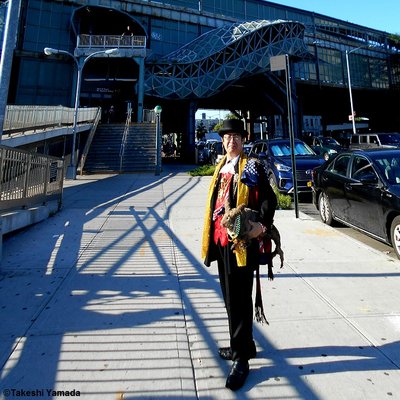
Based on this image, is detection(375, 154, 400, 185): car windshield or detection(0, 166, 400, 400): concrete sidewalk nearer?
detection(0, 166, 400, 400): concrete sidewalk

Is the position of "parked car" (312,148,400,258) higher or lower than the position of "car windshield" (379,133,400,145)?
lower

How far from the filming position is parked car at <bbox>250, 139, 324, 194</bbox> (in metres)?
10.2

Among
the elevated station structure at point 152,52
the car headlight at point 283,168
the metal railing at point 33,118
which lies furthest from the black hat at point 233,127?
the elevated station structure at point 152,52

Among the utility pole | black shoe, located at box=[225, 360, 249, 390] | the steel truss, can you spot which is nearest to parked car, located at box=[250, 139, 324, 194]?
the utility pole

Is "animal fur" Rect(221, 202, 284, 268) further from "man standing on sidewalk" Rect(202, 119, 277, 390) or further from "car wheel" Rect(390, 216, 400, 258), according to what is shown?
"car wheel" Rect(390, 216, 400, 258)

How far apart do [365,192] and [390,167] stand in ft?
1.93

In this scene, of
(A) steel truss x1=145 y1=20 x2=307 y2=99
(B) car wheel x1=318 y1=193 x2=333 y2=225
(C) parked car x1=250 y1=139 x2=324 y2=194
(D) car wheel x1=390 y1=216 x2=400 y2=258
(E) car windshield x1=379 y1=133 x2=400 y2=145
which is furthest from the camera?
(A) steel truss x1=145 y1=20 x2=307 y2=99

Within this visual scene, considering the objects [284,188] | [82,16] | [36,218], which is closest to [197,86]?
[82,16]

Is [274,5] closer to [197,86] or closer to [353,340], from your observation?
[197,86]

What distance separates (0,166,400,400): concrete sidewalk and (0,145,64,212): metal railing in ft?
2.76

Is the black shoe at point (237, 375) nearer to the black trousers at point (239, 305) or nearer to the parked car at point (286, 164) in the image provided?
the black trousers at point (239, 305)

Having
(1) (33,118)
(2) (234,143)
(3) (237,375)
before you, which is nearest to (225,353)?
(3) (237,375)

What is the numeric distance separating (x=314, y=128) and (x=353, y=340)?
6492 cm

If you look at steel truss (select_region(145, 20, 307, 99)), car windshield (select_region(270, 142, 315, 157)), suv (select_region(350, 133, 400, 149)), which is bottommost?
car windshield (select_region(270, 142, 315, 157))
